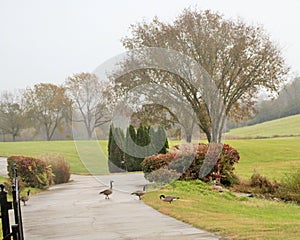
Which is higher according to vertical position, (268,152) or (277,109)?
(277,109)

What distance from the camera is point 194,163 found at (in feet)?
61.8

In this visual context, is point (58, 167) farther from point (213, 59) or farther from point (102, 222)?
point (102, 222)

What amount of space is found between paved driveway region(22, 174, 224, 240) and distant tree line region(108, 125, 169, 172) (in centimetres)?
1558

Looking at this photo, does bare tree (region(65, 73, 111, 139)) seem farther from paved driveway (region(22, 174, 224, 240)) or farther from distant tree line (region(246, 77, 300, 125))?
distant tree line (region(246, 77, 300, 125))

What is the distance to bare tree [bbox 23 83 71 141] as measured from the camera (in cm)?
5641

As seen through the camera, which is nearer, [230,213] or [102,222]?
[102,222]

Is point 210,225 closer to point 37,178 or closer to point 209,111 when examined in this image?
point 37,178

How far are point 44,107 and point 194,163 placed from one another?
140 feet

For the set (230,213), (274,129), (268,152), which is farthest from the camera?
(274,129)

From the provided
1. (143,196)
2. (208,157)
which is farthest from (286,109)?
(143,196)

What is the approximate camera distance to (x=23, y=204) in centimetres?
1414

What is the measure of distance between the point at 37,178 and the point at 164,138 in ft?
36.8

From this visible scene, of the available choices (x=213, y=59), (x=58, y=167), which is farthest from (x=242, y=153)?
(x=58, y=167)

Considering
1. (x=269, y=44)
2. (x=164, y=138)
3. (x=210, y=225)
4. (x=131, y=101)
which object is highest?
(x=269, y=44)
